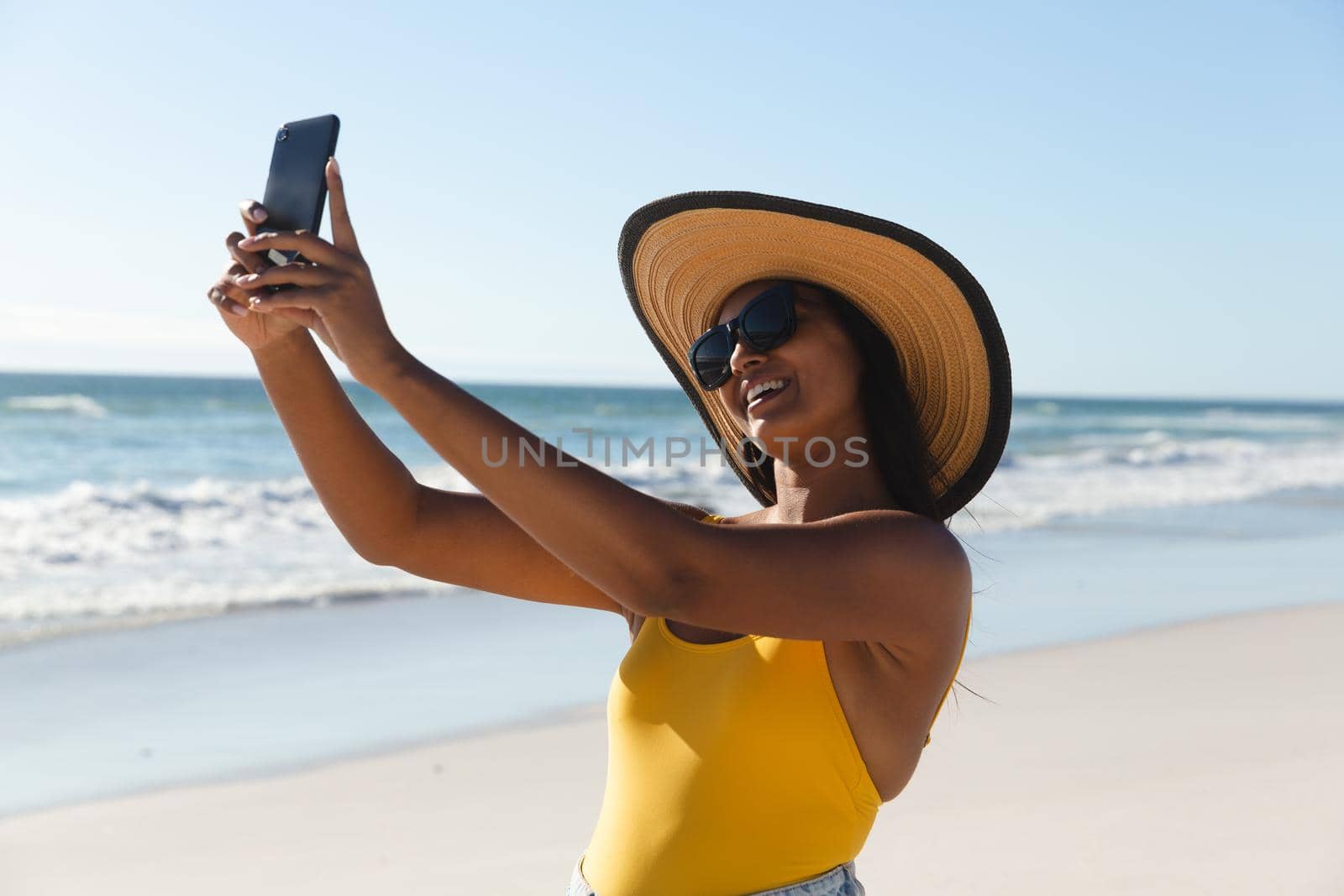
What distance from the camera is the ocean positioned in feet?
17.1

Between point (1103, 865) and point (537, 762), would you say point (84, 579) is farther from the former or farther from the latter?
point (1103, 865)

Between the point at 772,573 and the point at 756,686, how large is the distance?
1.14ft

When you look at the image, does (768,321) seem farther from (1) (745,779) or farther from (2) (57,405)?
(2) (57,405)

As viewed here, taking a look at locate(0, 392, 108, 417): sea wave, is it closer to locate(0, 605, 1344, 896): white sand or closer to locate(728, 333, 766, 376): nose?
locate(0, 605, 1344, 896): white sand

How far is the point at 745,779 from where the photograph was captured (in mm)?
1618

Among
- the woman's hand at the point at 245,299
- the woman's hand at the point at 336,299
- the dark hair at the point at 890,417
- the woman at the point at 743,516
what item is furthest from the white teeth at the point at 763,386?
the woman's hand at the point at 336,299

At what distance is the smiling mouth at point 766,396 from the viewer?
6.32 ft

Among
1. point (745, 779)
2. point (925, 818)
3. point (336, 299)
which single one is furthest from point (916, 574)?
point (925, 818)

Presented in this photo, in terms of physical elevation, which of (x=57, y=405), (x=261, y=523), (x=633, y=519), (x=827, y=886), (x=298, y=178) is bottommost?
(x=261, y=523)

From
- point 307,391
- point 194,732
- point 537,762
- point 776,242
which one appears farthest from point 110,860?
point 776,242

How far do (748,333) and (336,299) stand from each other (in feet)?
2.96

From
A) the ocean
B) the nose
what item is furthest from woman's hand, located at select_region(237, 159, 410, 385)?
the ocean

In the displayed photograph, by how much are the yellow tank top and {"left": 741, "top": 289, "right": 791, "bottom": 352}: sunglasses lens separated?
53 centimetres

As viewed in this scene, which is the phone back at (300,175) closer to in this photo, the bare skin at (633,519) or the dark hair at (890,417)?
the bare skin at (633,519)
